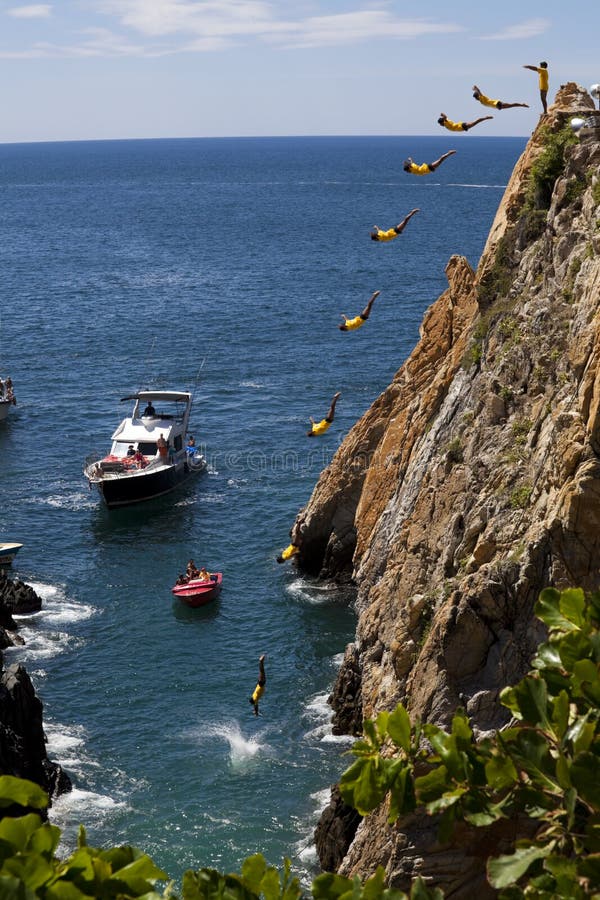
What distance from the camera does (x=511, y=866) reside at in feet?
27.9

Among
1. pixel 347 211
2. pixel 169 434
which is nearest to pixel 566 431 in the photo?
pixel 169 434

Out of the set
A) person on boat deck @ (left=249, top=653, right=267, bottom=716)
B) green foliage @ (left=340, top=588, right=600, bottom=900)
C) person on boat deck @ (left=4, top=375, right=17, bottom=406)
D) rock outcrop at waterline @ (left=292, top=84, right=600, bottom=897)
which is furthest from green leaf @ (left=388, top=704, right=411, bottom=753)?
person on boat deck @ (left=4, top=375, right=17, bottom=406)

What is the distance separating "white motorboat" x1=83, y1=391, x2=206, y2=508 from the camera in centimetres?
5519

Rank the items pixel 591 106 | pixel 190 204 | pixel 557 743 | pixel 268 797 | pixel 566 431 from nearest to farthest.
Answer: pixel 557 743 → pixel 566 431 → pixel 591 106 → pixel 268 797 → pixel 190 204

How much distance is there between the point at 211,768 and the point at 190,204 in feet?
571

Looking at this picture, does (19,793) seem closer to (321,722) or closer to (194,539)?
(321,722)

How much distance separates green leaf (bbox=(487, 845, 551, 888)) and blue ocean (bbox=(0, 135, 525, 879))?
21.2 meters

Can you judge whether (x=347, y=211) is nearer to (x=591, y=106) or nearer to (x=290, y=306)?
(x=290, y=306)

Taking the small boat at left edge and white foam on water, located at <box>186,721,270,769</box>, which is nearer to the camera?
white foam on water, located at <box>186,721,270,769</box>

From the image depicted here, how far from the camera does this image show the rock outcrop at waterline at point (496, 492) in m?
21.8

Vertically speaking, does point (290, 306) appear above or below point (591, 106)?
below

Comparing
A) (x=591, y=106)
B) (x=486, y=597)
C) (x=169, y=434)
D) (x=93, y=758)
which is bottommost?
(x=93, y=758)

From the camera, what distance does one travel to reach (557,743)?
30.0 feet

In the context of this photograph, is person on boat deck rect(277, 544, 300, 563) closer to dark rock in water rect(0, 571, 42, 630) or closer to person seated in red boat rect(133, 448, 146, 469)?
dark rock in water rect(0, 571, 42, 630)
